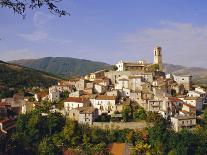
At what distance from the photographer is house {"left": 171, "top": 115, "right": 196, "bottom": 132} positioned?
3534 cm

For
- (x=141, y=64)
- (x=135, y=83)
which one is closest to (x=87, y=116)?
(x=135, y=83)

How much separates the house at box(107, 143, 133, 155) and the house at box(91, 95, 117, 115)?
4.15 meters

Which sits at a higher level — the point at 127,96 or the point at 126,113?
the point at 127,96

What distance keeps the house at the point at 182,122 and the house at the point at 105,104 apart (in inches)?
220

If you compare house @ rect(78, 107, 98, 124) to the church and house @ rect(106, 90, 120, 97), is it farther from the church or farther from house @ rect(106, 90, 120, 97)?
the church

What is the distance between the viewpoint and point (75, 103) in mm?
38094

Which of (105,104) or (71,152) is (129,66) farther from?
(71,152)

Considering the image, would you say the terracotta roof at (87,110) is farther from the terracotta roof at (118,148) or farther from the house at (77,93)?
the house at (77,93)

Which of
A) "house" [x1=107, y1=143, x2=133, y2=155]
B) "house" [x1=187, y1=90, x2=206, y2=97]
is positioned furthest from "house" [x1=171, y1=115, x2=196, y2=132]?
"house" [x1=187, y1=90, x2=206, y2=97]

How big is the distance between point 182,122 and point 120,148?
6.47 meters

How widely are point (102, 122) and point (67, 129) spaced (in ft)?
10.4

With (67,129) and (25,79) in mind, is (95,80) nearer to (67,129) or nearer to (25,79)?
(67,129)

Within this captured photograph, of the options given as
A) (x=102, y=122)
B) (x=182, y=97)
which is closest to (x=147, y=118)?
(x=102, y=122)

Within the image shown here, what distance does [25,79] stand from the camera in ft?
231
